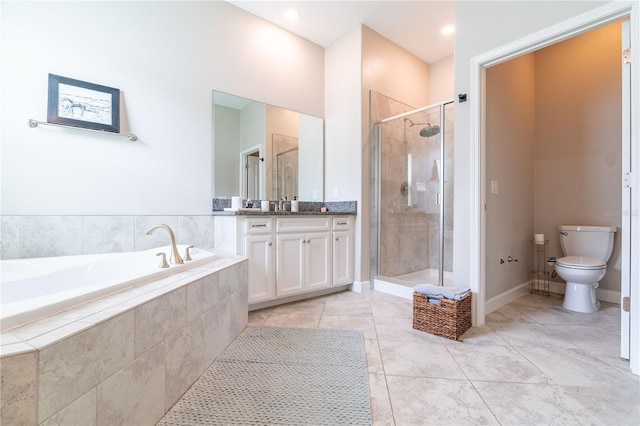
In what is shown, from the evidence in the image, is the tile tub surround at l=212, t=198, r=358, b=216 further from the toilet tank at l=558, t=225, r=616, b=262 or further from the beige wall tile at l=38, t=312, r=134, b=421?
the toilet tank at l=558, t=225, r=616, b=262

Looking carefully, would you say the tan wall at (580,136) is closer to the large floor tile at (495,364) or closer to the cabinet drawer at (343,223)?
the large floor tile at (495,364)

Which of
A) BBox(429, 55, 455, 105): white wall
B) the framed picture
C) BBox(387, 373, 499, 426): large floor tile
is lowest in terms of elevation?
BBox(387, 373, 499, 426): large floor tile

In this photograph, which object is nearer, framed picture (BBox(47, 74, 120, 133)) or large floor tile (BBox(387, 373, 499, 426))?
large floor tile (BBox(387, 373, 499, 426))

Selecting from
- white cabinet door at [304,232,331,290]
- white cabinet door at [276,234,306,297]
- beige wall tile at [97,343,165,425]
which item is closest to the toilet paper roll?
white cabinet door at [276,234,306,297]

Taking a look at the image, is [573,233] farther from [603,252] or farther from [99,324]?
[99,324]

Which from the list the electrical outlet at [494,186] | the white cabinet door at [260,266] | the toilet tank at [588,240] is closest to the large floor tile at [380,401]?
the white cabinet door at [260,266]

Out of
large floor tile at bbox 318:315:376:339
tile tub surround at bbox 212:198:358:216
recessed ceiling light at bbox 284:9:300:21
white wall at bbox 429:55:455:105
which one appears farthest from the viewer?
white wall at bbox 429:55:455:105

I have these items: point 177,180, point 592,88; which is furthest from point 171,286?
point 592,88

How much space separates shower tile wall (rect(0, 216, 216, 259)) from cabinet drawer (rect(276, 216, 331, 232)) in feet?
2.49

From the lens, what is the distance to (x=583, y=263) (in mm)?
2246

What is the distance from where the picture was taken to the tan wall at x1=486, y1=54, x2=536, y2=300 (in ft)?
7.67

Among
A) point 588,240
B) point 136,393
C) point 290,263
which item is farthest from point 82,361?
point 588,240

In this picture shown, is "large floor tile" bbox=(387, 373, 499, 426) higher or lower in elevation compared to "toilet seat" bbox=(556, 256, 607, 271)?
lower

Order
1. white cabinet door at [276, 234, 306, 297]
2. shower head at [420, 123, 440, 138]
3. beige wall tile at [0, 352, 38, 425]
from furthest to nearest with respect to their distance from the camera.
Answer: shower head at [420, 123, 440, 138]
white cabinet door at [276, 234, 306, 297]
beige wall tile at [0, 352, 38, 425]
